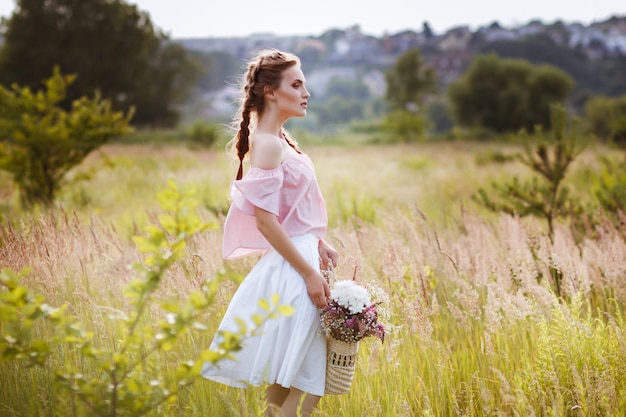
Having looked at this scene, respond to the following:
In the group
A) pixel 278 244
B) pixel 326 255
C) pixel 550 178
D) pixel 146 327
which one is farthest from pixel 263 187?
pixel 550 178

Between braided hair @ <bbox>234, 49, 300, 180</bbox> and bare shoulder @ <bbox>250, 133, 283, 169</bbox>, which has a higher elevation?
braided hair @ <bbox>234, 49, 300, 180</bbox>

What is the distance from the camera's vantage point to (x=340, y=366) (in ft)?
7.36

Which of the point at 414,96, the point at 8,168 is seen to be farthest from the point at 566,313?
the point at 414,96

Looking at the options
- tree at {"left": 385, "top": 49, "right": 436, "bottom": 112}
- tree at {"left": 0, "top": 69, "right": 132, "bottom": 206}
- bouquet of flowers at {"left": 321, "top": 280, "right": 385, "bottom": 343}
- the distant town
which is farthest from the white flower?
the distant town

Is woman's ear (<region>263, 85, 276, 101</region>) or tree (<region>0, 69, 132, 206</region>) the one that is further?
tree (<region>0, 69, 132, 206</region>)

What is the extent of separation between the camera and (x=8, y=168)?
8.84m

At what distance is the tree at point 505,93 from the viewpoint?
A: 4541 centimetres

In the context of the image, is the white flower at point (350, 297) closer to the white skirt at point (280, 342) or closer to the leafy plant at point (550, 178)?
the white skirt at point (280, 342)

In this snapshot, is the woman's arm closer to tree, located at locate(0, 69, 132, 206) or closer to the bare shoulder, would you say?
the bare shoulder

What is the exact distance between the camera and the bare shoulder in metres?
2.34

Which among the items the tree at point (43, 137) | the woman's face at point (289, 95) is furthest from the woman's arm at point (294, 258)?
the tree at point (43, 137)

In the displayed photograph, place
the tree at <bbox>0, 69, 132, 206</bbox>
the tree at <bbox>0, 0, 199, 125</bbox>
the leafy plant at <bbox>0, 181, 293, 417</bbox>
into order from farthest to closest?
the tree at <bbox>0, 0, 199, 125</bbox> → the tree at <bbox>0, 69, 132, 206</bbox> → the leafy plant at <bbox>0, 181, 293, 417</bbox>

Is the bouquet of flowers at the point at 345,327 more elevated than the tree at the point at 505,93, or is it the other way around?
the bouquet of flowers at the point at 345,327

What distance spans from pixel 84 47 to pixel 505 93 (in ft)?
105
